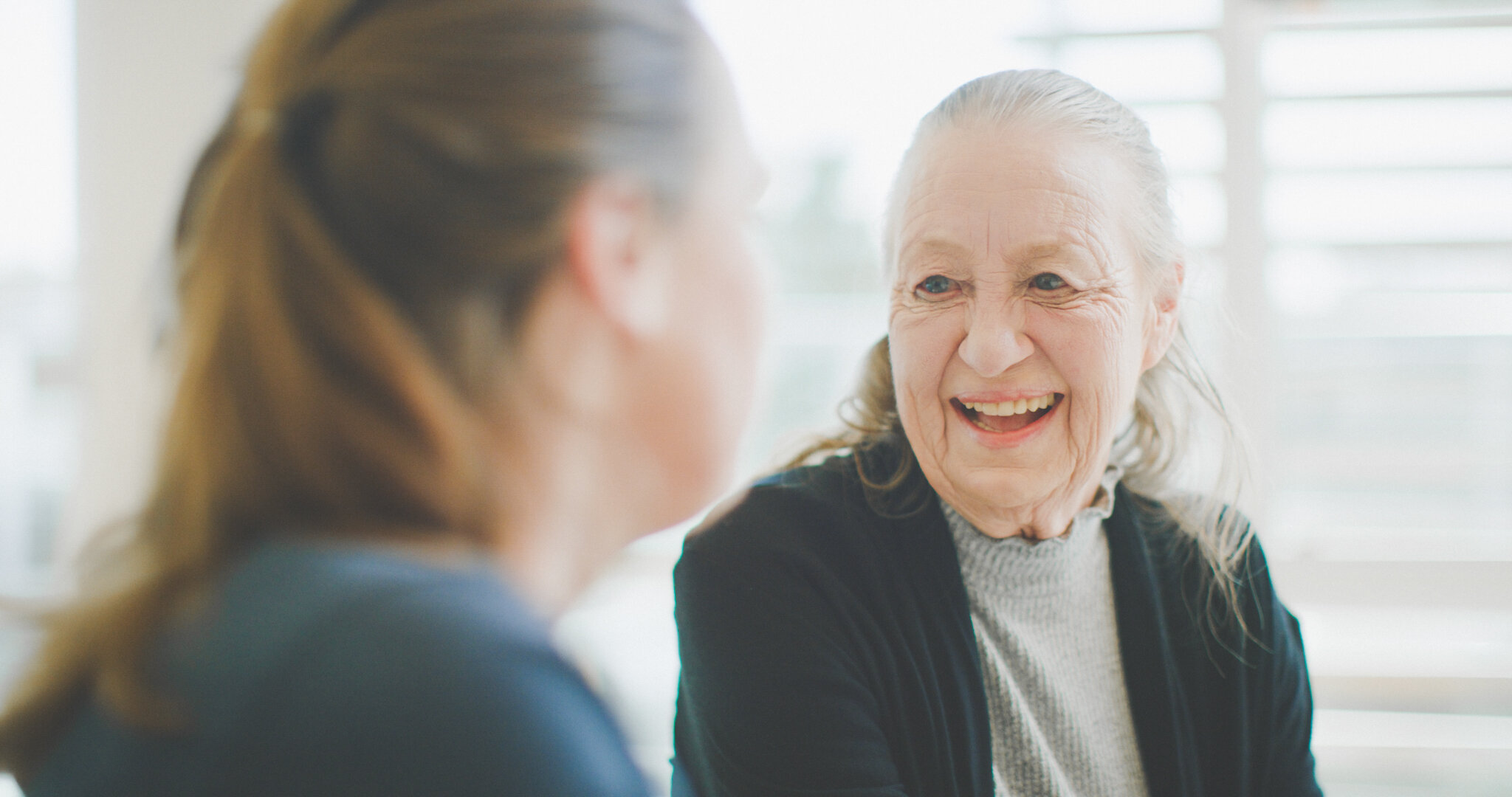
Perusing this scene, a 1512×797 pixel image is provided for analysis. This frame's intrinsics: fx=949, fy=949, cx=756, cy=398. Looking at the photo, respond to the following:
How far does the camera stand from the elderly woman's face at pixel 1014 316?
1.08 metres

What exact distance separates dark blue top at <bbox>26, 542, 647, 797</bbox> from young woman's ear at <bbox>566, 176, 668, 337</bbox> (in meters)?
0.21

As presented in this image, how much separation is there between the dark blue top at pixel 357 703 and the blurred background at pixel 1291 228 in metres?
1.45

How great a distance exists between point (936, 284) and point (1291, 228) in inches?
50.7

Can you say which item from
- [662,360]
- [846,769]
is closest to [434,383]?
[662,360]

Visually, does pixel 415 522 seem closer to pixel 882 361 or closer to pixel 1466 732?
pixel 882 361

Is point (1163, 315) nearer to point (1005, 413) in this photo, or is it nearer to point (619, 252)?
point (1005, 413)

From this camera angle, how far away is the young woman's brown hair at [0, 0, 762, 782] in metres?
0.57

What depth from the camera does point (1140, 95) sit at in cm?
201

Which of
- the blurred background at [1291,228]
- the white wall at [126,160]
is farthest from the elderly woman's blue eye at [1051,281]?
the white wall at [126,160]

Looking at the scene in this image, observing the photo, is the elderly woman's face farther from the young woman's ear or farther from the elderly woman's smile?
the young woman's ear

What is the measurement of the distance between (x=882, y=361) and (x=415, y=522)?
80 centimetres

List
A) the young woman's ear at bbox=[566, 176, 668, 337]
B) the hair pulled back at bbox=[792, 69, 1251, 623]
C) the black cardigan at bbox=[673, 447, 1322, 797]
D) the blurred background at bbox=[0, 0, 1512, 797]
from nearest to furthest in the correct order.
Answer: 1. the young woman's ear at bbox=[566, 176, 668, 337]
2. the black cardigan at bbox=[673, 447, 1322, 797]
3. the hair pulled back at bbox=[792, 69, 1251, 623]
4. the blurred background at bbox=[0, 0, 1512, 797]

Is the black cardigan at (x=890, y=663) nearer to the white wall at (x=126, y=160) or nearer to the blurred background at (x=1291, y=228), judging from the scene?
the blurred background at (x=1291, y=228)

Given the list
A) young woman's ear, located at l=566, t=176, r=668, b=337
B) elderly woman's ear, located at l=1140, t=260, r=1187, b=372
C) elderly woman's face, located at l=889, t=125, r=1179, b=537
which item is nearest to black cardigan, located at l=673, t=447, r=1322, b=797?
elderly woman's face, located at l=889, t=125, r=1179, b=537
